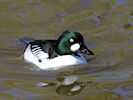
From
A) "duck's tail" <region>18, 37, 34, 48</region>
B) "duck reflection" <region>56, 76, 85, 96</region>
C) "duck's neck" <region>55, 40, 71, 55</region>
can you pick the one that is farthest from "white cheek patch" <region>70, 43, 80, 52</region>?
"duck's tail" <region>18, 37, 34, 48</region>

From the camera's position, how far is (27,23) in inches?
497

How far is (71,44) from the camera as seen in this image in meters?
10.2

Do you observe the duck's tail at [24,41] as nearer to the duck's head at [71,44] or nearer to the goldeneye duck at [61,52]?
the goldeneye duck at [61,52]

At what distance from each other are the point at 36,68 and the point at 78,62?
2.79 feet

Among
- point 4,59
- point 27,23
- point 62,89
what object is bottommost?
point 62,89

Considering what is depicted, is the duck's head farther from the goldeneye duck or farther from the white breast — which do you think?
the white breast

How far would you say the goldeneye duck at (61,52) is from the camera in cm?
1010

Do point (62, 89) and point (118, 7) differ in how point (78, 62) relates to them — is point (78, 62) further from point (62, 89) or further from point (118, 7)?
point (118, 7)

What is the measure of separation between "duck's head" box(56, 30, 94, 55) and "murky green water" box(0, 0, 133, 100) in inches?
13.4

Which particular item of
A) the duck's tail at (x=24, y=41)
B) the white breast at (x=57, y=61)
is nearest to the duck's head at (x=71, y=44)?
the white breast at (x=57, y=61)

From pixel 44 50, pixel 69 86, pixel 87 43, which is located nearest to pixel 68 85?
pixel 69 86

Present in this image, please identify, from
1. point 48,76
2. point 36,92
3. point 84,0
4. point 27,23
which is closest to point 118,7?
point 84,0

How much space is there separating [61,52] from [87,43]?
4.40 feet

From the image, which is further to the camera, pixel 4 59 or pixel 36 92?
pixel 4 59
